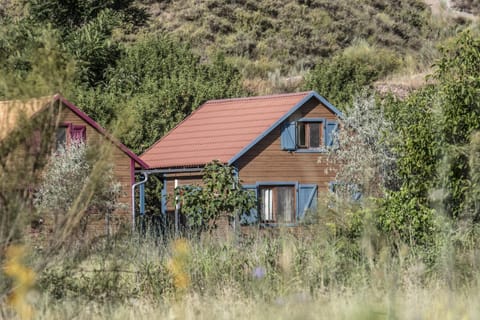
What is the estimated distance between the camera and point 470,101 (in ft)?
51.5

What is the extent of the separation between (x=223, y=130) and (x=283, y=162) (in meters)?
2.64

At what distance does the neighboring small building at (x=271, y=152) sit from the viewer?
111 ft

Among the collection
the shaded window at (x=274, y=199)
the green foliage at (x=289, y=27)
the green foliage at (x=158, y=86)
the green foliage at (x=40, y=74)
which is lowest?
the shaded window at (x=274, y=199)

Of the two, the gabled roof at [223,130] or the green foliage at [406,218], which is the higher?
the gabled roof at [223,130]

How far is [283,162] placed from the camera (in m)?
34.5

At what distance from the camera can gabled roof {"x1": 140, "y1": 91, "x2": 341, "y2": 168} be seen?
112 ft

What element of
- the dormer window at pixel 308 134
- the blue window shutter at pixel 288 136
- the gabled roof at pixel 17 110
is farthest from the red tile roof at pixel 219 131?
the gabled roof at pixel 17 110

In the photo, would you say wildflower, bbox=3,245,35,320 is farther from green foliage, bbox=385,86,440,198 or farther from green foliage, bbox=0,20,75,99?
green foliage, bbox=385,86,440,198

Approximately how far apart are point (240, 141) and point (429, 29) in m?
36.9

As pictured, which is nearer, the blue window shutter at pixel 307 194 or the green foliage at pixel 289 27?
the blue window shutter at pixel 307 194

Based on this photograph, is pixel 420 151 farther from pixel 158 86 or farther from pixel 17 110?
pixel 158 86

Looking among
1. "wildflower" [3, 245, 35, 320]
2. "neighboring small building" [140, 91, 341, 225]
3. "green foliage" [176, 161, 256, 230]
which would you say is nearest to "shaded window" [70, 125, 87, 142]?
"neighboring small building" [140, 91, 341, 225]

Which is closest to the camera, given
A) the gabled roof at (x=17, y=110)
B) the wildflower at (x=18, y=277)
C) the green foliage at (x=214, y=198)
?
the wildflower at (x=18, y=277)

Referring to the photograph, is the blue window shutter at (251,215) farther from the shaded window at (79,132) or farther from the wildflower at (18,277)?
the wildflower at (18,277)
